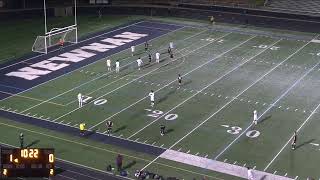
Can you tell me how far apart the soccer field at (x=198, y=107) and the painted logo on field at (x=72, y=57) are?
56.7 inches

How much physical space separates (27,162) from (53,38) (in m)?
27.0

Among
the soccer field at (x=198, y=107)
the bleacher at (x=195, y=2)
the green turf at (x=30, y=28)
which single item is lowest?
the soccer field at (x=198, y=107)

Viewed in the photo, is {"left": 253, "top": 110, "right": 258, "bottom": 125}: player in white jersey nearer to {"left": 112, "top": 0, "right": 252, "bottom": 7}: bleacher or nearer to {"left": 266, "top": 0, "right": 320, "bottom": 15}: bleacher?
{"left": 266, "top": 0, "right": 320, "bottom": 15}: bleacher

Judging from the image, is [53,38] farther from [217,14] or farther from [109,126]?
[217,14]

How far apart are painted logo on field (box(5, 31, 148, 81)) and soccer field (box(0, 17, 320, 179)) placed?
1.44 meters

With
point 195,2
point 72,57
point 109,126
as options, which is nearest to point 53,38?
point 72,57

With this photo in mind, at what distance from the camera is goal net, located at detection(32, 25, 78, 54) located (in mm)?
49875

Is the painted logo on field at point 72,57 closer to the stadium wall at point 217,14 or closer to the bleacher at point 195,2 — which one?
the stadium wall at point 217,14

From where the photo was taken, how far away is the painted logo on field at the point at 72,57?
43.8 m

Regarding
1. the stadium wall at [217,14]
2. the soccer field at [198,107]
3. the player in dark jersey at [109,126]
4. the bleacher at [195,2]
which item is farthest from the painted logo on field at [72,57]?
the bleacher at [195,2]

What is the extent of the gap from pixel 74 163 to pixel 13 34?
29.1 metres

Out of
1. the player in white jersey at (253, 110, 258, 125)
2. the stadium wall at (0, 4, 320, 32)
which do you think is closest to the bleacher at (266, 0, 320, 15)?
the stadium wall at (0, 4, 320, 32)

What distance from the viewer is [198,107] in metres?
37.3

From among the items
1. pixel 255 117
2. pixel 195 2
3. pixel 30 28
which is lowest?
pixel 255 117
